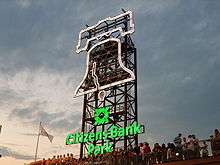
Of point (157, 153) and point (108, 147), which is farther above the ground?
point (108, 147)

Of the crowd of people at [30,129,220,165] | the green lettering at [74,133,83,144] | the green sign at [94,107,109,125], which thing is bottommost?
the crowd of people at [30,129,220,165]

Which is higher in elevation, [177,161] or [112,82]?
[112,82]

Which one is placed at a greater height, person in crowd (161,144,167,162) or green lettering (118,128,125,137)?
green lettering (118,128,125,137)

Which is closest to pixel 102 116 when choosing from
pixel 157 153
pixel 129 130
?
pixel 129 130

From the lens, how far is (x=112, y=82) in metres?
36.7

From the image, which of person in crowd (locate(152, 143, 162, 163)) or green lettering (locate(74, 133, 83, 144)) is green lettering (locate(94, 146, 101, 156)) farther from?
person in crowd (locate(152, 143, 162, 163))

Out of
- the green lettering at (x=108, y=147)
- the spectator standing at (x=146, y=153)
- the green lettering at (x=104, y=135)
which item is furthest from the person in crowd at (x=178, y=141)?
the green lettering at (x=104, y=135)

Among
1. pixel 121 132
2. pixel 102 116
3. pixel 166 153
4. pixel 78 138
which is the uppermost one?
pixel 102 116

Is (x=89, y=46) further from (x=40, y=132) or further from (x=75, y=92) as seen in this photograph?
(x=40, y=132)

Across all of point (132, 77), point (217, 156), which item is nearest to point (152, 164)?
point (217, 156)

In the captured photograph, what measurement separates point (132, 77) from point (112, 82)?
2.84m

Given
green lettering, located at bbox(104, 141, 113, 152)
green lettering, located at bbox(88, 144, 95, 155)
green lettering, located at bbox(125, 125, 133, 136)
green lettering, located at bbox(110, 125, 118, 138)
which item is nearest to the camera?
green lettering, located at bbox(125, 125, 133, 136)

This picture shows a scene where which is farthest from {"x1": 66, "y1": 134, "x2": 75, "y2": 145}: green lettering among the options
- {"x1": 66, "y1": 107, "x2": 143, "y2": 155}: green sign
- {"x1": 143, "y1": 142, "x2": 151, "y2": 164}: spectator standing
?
{"x1": 143, "y1": 142, "x2": 151, "y2": 164}: spectator standing

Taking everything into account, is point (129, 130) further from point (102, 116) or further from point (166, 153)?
point (166, 153)
